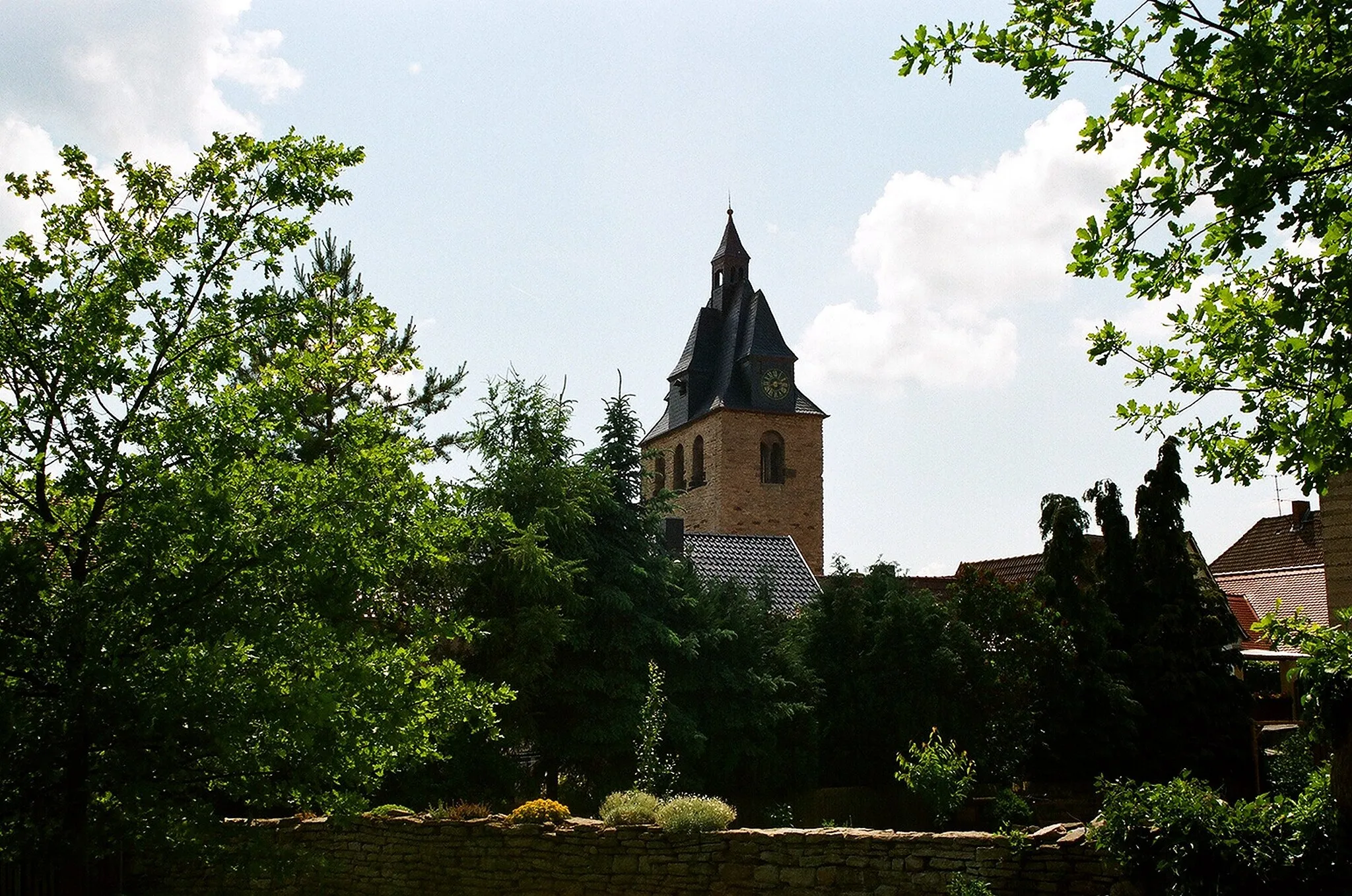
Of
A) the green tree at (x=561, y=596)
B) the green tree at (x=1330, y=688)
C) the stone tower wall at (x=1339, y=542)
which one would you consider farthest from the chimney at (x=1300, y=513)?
the green tree at (x=1330, y=688)

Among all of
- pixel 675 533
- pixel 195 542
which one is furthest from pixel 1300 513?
pixel 195 542

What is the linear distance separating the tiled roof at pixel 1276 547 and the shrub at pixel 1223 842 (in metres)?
31.5

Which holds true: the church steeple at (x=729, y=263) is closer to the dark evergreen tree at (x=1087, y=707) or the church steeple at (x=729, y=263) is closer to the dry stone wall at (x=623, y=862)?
the dark evergreen tree at (x=1087, y=707)

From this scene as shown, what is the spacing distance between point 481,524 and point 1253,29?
252 inches

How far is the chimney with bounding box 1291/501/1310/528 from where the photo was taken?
3941cm

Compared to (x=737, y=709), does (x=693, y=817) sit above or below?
below

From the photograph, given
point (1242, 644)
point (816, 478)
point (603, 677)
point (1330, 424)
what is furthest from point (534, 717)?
point (816, 478)

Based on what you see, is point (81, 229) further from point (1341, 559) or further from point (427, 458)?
point (1341, 559)

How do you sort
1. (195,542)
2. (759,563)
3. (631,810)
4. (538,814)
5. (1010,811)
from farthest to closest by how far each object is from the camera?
(759,563), (1010,811), (538,814), (631,810), (195,542)

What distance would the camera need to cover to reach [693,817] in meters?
12.2

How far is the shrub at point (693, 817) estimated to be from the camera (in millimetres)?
12211

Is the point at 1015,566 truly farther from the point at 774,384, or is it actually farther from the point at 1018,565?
the point at 774,384

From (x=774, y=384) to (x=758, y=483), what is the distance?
4.39 metres

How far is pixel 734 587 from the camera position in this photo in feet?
69.4
